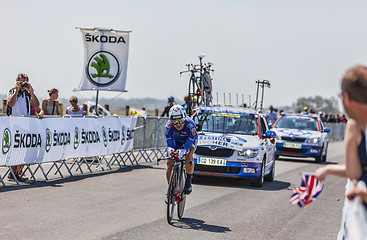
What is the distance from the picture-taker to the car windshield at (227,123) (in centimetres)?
1616

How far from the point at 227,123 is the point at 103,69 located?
527cm

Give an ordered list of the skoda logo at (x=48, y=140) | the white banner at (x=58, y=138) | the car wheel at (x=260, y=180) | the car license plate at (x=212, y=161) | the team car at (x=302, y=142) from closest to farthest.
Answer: the white banner at (x=58, y=138)
the skoda logo at (x=48, y=140)
the car license plate at (x=212, y=161)
the car wheel at (x=260, y=180)
the team car at (x=302, y=142)

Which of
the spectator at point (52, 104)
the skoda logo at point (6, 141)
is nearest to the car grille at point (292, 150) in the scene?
the spectator at point (52, 104)

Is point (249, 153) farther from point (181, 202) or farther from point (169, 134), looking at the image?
point (181, 202)

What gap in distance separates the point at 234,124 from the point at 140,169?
11.2 ft

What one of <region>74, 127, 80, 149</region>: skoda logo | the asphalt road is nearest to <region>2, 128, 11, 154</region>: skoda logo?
the asphalt road

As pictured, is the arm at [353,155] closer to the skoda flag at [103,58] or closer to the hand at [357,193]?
the hand at [357,193]

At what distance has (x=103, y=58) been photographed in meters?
19.9

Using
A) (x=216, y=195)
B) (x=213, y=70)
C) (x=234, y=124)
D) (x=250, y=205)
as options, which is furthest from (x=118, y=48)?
(x=250, y=205)

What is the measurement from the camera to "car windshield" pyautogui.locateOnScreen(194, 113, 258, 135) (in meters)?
16.2

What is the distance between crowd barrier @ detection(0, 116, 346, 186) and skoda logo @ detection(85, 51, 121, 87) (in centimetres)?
149

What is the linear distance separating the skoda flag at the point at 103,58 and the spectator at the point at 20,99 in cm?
562

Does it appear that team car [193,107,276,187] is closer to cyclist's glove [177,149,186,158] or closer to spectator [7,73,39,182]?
spectator [7,73,39,182]

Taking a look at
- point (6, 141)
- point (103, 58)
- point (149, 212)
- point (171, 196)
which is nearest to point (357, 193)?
point (171, 196)
